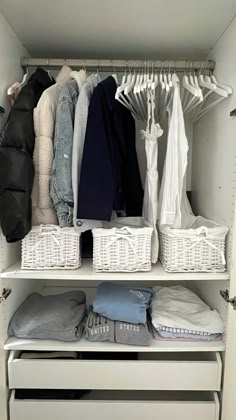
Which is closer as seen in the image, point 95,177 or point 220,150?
point 95,177

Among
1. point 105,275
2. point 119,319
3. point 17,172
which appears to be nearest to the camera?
point 17,172

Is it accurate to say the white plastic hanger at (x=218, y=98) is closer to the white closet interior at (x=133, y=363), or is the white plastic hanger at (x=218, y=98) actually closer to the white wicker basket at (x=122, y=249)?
the white closet interior at (x=133, y=363)

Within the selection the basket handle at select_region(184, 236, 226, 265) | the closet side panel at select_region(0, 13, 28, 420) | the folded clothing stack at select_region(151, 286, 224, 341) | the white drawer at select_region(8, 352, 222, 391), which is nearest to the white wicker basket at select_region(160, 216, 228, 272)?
the basket handle at select_region(184, 236, 226, 265)

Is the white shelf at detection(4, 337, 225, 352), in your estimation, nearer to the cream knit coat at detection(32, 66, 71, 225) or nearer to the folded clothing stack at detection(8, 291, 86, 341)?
the folded clothing stack at detection(8, 291, 86, 341)

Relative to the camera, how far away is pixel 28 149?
1197mm

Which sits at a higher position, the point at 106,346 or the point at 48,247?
the point at 48,247

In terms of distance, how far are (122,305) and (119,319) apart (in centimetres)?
6

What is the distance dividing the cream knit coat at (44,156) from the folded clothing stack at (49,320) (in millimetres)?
417

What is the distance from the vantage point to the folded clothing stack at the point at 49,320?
130cm

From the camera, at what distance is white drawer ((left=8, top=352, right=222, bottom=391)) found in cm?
125

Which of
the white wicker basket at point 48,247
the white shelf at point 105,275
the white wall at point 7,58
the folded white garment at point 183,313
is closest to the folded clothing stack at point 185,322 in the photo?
the folded white garment at point 183,313

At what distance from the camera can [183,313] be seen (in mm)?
1387

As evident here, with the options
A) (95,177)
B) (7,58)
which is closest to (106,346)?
(95,177)

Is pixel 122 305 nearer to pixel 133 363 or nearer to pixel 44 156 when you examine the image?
pixel 133 363
